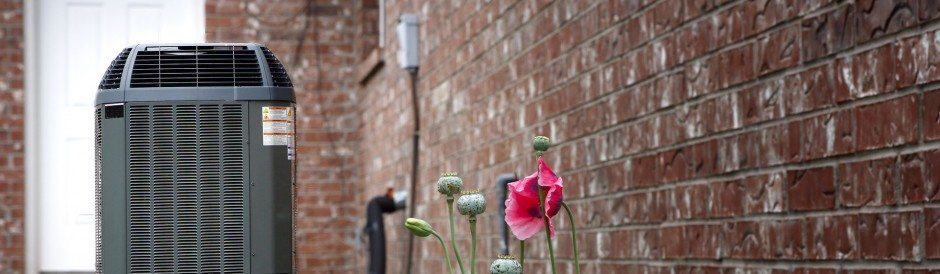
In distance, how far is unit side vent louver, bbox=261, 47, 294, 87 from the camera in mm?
2561

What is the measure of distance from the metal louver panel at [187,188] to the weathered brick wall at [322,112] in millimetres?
5218

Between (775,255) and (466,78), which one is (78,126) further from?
(775,255)

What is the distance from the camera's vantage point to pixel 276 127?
251 cm

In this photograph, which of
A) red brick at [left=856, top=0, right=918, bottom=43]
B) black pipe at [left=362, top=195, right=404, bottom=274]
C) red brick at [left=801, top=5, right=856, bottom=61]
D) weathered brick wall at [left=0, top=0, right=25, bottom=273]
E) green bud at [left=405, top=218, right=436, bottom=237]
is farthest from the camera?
weathered brick wall at [left=0, top=0, right=25, bottom=273]

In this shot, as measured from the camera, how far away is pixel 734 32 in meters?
2.47

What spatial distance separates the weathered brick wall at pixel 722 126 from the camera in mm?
1917

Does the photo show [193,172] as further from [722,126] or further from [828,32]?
[828,32]

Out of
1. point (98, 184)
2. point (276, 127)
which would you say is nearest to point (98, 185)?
point (98, 184)

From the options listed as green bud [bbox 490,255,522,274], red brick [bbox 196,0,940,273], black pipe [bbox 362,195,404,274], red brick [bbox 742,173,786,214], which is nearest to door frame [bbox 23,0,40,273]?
black pipe [bbox 362,195,404,274]

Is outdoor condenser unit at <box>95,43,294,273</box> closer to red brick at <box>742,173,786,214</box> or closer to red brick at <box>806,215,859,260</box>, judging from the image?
red brick at <box>742,173,786,214</box>

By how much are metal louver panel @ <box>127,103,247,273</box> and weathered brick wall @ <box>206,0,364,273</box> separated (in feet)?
17.1

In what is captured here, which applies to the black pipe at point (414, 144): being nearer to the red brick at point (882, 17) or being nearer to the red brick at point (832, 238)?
the red brick at point (832, 238)

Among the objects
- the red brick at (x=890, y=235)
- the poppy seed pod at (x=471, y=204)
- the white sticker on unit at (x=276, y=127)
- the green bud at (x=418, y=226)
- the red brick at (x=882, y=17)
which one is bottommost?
the red brick at (x=890, y=235)

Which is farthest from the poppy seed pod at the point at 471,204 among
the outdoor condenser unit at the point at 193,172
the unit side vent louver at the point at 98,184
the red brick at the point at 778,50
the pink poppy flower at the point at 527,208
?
the unit side vent louver at the point at 98,184
